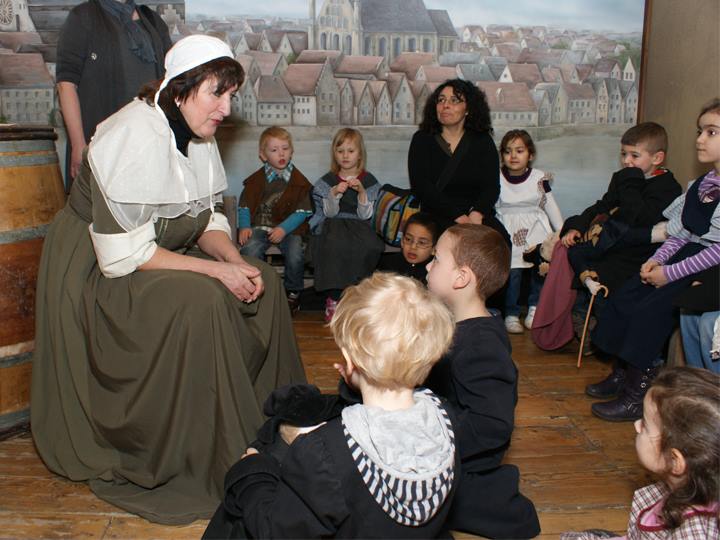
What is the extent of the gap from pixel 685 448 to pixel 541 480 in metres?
1.07

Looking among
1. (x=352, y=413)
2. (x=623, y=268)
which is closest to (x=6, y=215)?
(x=352, y=413)

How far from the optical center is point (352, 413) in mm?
1429

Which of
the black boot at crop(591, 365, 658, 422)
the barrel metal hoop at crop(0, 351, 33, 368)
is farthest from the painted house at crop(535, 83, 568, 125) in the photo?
the barrel metal hoop at crop(0, 351, 33, 368)

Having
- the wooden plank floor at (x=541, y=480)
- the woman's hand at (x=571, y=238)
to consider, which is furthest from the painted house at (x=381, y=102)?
the wooden plank floor at (x=541, y=480)

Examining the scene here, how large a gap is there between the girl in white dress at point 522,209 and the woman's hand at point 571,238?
1.95ft

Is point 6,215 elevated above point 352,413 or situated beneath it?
elevated above

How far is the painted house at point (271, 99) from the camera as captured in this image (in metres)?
4.88

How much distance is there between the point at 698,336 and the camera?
110 inches

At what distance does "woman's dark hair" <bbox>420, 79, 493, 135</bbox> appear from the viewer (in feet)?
14.0

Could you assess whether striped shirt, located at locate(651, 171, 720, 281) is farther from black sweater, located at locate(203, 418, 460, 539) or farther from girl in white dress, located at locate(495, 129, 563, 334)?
black sweater, located at locate(203, 418, 460, 539)

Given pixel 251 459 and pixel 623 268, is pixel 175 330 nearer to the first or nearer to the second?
pixel 251 459

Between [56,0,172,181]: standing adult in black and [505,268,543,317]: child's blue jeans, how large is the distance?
224 centimetres

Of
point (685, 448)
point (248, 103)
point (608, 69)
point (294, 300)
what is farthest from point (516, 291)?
point (685, 448)

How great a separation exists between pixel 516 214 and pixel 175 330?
2.68 m
